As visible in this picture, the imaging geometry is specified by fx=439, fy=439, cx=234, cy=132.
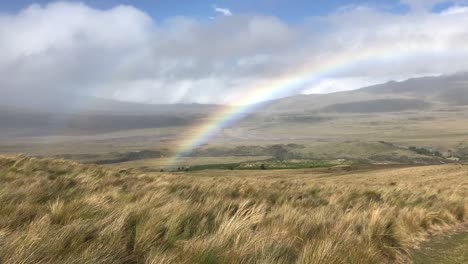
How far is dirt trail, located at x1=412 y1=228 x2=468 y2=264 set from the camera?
6668 mm

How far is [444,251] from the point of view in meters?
7.39

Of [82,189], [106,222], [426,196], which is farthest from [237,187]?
[106,222]

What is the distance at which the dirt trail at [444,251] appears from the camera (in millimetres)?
6668

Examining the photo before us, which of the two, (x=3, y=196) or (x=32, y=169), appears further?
(x=32, y=169)

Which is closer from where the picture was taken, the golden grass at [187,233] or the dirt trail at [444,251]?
the golden grass at [187,233]

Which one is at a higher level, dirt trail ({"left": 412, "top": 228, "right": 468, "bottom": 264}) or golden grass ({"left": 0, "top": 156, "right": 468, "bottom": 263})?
golden grass ({"left": 0, "top": 156, "right": 468, "bottom": 263})

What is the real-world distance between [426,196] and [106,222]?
12111 millimetres

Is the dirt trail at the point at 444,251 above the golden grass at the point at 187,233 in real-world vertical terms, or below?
below

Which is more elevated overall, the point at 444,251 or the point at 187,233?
the point at 187,233

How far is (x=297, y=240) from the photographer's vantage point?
6.12 meters

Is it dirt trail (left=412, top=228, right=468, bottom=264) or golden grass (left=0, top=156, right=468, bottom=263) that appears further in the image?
dirt trail (left=412, top=228, right=468, bottom=264)

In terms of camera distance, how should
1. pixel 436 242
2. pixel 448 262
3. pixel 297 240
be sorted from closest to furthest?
pixel 297 240 → pixel 448 262 → pixel 436 242

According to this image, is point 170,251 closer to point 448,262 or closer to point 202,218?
point 202,218

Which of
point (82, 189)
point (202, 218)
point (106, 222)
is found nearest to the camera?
point (106, 222)
